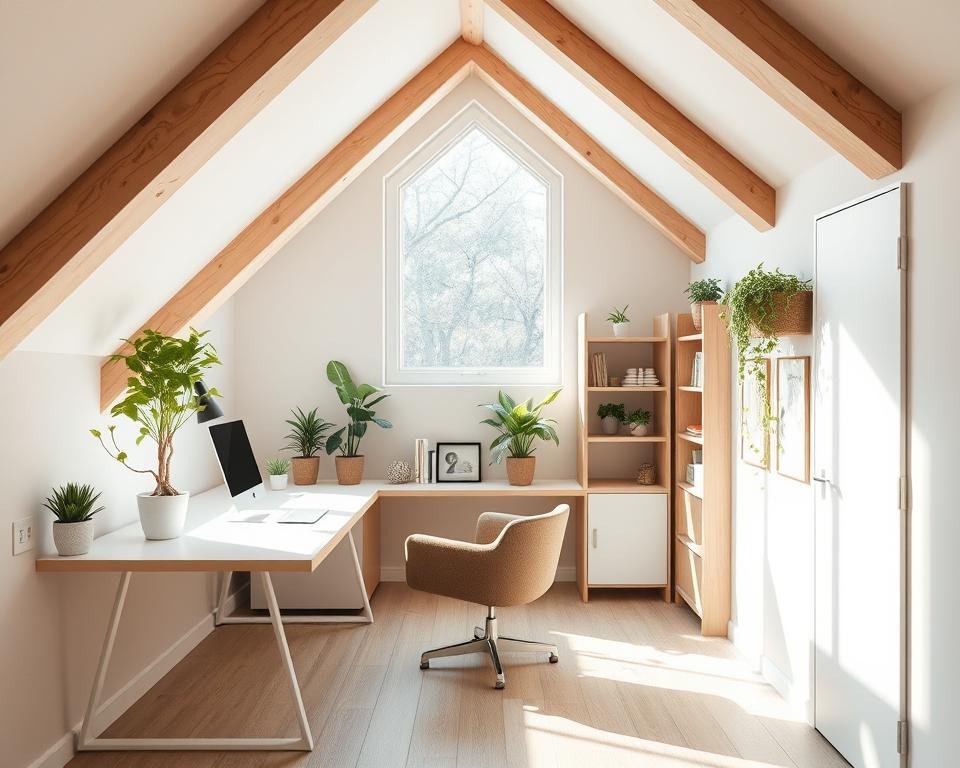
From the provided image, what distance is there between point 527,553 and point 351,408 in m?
1.84

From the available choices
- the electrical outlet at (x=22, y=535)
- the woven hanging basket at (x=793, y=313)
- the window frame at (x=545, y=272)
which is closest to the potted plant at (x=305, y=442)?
the window frame at (x=545, y=272)

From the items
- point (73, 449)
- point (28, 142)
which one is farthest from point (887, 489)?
point (73, 449)

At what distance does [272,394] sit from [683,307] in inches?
107

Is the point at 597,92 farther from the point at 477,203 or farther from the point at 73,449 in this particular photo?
the point at 73,449

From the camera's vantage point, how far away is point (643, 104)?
11.8 feet

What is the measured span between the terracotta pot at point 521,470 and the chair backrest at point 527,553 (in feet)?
3.96

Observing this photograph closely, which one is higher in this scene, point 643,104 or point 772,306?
point 643,104

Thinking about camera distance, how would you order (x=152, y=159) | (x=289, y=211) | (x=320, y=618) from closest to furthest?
(x=152, y=159), (x=289, y=211), (x=320, y=618)

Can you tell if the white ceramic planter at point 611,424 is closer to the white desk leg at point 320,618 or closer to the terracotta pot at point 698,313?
the terracotta pot at point 698,313

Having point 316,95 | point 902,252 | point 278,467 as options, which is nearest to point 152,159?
point 316,95

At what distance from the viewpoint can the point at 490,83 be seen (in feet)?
16.7

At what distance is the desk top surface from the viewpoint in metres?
2.69

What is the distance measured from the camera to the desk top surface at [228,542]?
2.69 m

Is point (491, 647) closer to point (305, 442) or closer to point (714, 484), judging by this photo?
point (714, 484)
